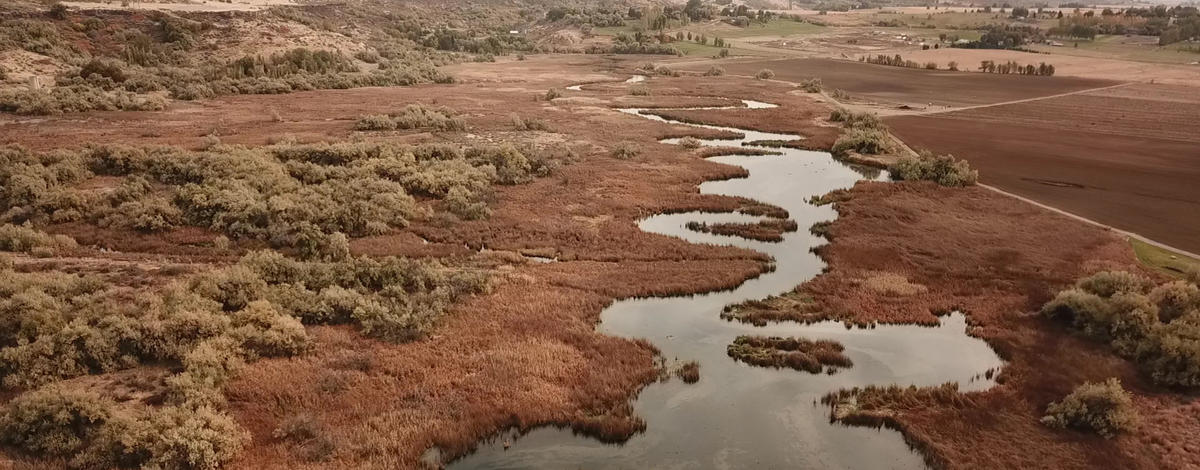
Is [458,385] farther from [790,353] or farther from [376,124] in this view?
[376,124]

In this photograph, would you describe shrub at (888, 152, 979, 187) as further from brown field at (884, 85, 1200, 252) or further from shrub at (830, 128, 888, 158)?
shrub at (830, 128, 888, 158)

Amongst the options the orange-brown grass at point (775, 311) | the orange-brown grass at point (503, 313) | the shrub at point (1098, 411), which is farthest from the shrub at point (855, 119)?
the shrub at point (1098, 411)

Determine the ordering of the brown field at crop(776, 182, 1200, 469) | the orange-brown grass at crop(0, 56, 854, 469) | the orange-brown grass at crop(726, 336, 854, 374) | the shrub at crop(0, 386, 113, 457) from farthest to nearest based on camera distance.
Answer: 1. the orange-brown grass at crop(726, 336, 854, 374)
2. the orange-brown grass at crop(0, 56, 854, 469)
3. the brown field at crop(776, 182, 1200, 469)
4. the shrub at crop(0, 386, 113, 457)

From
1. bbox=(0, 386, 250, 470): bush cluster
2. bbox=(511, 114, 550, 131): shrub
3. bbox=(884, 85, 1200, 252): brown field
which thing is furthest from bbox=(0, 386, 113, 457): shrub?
bbox=(511, 114, 550, 131): shrub

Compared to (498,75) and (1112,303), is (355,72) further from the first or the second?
(1112,303)

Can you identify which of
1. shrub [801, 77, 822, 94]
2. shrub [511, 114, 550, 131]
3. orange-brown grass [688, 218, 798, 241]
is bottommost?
orange-brown grass [688, 218, 798, 241]

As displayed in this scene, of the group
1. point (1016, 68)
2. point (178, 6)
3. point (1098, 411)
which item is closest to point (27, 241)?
point (1098, 411)

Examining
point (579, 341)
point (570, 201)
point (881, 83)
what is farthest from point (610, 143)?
point (881, 83)
